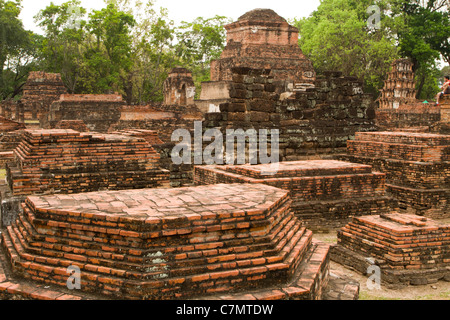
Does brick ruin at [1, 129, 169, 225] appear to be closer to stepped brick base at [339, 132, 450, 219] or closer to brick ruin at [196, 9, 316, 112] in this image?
stepped brick base at [339, 132, 450, 219]

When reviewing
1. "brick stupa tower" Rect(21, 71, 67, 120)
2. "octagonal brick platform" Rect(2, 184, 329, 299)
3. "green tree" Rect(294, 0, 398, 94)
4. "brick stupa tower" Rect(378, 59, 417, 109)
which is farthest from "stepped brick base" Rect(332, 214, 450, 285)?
"green tree" Rect(294, 0, 398, 94)

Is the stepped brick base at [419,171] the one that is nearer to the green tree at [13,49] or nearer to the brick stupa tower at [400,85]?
the brick stupa tower at [400,85]

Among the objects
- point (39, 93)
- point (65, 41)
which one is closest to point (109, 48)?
point (65, 41)

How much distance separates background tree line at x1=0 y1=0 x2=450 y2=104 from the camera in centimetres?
3133

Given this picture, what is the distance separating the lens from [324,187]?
7.48 meters

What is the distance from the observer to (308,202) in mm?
7340

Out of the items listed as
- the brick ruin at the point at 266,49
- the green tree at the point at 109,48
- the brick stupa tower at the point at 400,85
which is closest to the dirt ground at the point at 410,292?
the brick ruin at the point at 266,49

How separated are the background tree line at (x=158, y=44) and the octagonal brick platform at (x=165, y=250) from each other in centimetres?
2568

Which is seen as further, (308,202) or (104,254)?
(308,202)

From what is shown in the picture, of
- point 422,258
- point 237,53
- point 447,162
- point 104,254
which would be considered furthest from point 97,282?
point 237,53

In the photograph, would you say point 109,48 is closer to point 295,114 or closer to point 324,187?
point 295,114

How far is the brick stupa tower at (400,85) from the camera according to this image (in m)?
28.8
